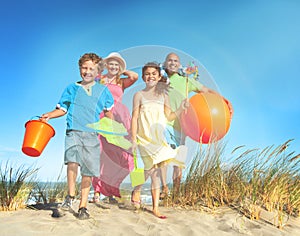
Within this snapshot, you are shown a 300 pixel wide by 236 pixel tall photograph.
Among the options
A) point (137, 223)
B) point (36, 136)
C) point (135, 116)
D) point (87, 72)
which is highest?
point (87, 72)

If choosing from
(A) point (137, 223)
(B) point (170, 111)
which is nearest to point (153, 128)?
(B) point (170, 111)

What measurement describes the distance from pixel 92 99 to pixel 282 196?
9.53 ft

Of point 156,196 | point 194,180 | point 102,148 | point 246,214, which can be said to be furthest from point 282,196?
point 102,148

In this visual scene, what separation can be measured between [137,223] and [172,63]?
2.47 metres

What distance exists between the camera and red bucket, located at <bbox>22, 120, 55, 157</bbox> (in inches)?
157

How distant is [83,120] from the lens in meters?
4.34

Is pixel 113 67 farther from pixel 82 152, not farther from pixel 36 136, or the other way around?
pixel 36 136

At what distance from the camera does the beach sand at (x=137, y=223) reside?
3.61 m

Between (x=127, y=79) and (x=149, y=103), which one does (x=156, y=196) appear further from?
(x=127, y=79)

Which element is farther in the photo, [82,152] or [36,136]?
[82,152]

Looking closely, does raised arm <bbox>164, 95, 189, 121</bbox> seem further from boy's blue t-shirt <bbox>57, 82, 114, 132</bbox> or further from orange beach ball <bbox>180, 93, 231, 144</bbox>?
boy's blue t-shirt <bbox>57, 82, 114, 132</bbox>

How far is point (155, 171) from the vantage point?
441 centimetres

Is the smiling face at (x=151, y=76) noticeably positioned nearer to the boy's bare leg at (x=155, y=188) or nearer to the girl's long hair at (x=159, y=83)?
the girl's long hair at (x=159, y=83)

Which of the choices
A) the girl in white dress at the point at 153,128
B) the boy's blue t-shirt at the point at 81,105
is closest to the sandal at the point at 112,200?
the girl in white dress at the point at 153,128
